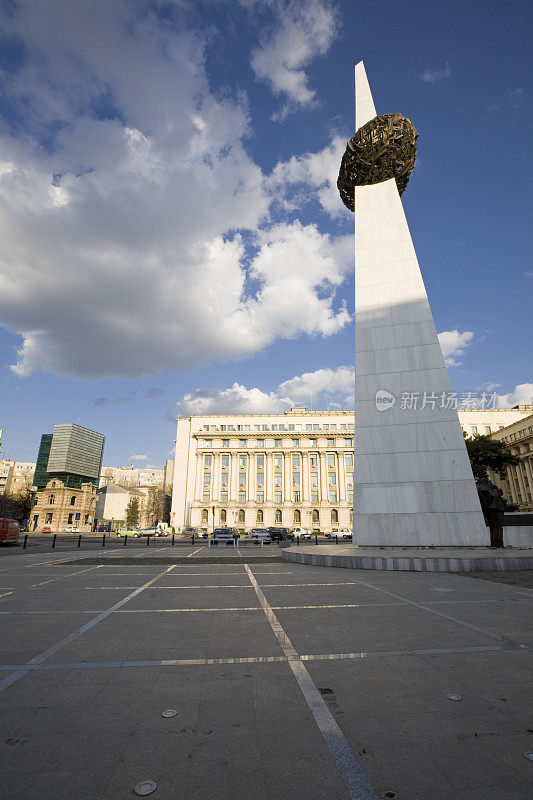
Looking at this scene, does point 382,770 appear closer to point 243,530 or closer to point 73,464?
point 243,530

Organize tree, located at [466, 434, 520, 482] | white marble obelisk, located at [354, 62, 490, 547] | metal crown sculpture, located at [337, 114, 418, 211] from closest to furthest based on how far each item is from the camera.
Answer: white marble obelisk, located at [354, 62, 490, 547] < metal crown sculpture, located at [337, 114, 418, 211] < tree, located at [466, 434, 520, 482]

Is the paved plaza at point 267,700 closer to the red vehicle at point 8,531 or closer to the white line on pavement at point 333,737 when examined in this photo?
the white line on pavement at point 333,737

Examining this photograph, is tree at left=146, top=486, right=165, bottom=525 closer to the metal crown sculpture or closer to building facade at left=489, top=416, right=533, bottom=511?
building facade at left=489, top=416, right=533, bottom=511

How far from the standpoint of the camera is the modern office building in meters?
132

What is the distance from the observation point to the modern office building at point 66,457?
132 metres

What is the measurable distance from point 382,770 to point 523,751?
4.13ft

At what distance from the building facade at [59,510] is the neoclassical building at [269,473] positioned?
2675 centimetres

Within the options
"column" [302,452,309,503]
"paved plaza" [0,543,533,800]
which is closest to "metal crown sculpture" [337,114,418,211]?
"paved plaza" [0,543,533,800]

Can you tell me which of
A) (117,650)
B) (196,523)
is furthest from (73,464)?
(117,650)

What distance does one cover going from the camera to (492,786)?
287 cm

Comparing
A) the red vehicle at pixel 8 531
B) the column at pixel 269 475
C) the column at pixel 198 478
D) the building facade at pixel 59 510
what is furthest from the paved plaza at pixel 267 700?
the building facade at pixel 59 510

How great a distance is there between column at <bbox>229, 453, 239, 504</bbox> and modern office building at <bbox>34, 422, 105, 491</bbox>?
7644 cm

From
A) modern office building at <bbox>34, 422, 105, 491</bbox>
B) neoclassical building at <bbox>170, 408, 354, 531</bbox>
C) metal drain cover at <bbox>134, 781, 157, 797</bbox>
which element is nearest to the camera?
metal drain cover at <bbox>134, 781, 157, 797</bbox>
